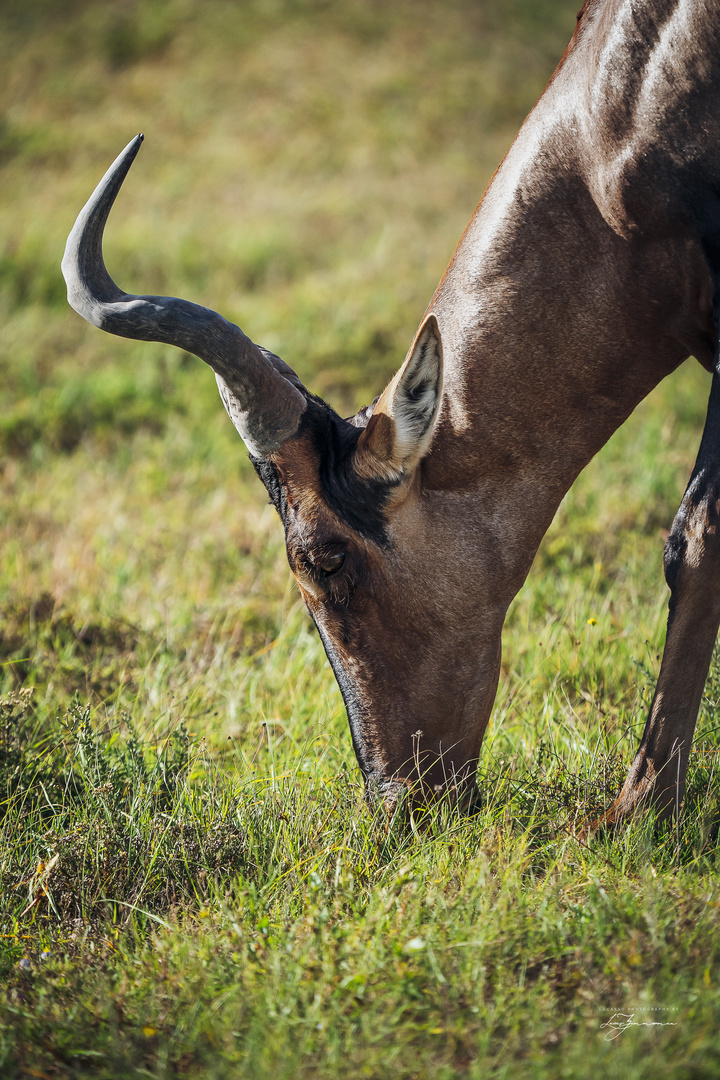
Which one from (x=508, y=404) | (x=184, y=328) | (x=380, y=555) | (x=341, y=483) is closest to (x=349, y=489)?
(x=341, y=483)

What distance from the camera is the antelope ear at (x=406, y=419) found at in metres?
3.01

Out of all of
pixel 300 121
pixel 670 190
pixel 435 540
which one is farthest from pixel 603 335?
pixel 300 121

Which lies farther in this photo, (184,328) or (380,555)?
(380,555)

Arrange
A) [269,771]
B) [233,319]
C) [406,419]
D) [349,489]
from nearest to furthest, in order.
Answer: [406,419] → [349,489] → [269,771] → [233,319]

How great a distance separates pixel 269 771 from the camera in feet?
11.9

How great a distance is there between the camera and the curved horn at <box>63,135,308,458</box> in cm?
296

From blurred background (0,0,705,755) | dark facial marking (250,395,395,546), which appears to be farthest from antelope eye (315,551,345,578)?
blurred background (0,0,705,755)

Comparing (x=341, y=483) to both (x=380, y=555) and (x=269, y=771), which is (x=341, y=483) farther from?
(x=269, y=771)

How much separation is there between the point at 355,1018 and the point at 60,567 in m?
3.92

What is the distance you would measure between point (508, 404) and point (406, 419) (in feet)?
1.40

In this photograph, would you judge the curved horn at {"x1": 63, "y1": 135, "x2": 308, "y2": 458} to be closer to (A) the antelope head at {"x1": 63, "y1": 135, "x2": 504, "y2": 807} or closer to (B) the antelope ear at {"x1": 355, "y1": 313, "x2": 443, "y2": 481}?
(A) the antelope head at {"x1": 63, "y1": 135, "x2": 504, "y2": 807}

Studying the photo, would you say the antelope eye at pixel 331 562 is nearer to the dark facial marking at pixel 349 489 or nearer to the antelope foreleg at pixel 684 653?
the dark facial marking at pixel 349 489

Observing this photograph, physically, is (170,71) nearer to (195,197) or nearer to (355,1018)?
(195,197)

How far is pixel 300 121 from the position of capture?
14828mm
